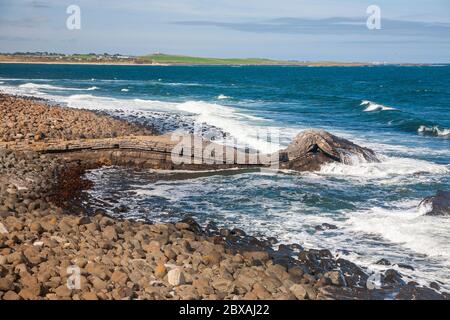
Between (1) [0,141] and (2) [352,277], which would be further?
(1) [0,141]

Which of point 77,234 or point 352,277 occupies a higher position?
point 77,234

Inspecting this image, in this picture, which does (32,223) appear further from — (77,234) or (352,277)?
(352,277)

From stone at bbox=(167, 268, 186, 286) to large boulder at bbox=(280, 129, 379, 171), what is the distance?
10.9 meters

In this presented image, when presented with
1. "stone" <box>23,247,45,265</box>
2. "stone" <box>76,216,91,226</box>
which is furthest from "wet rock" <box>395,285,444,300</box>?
"stone" <box>76,216,91,226</box>

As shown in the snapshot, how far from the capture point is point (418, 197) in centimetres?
1529

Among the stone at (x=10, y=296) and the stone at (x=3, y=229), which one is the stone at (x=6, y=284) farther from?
the stone at (x=3, y=229)

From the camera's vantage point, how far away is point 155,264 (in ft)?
30.1

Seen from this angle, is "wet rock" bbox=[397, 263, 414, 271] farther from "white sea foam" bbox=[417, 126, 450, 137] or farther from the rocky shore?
"white sea foam" bbox=[417, 126, 450, 137]

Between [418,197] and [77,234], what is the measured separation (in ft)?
31.5

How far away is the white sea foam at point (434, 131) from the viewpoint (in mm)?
31069

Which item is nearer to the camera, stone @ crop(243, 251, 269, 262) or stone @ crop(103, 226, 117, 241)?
stone @ crop(243, 251, 269, 262)

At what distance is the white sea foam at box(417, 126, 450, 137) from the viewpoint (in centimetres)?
3107
